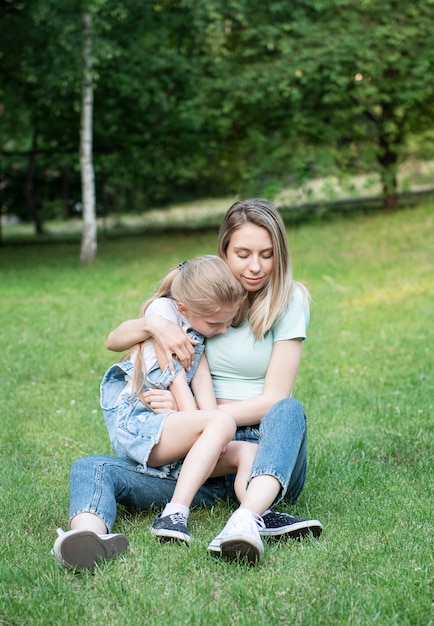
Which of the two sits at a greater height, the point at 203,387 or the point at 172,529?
the point at 203,387

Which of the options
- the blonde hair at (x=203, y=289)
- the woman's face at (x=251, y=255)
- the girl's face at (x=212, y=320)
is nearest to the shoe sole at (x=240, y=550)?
the blonde hair at (x=203, y=289)

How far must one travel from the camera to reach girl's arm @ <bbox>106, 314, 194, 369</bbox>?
3.53 metres

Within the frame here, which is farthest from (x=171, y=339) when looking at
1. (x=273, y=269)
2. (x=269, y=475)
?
(x=269, y=475)

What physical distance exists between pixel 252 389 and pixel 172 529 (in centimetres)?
80

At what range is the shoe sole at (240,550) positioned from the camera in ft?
10.1

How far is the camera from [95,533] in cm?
312

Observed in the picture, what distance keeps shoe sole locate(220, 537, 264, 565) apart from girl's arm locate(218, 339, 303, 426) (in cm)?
70

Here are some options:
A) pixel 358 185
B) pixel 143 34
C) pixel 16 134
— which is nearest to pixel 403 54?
pixel 358 185

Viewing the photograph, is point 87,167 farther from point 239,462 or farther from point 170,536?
point 170,536

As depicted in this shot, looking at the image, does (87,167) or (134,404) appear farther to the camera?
(87,167)

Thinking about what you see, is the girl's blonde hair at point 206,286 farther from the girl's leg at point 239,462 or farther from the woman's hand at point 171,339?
the girl's leg at point 239,462

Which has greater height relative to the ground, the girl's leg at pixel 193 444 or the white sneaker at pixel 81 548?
the girl's leg at pixel 193 444

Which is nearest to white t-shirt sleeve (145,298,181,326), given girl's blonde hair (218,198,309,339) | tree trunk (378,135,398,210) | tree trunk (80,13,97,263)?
girl's blonde hair (218,198,309,339)

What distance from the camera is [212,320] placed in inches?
142
